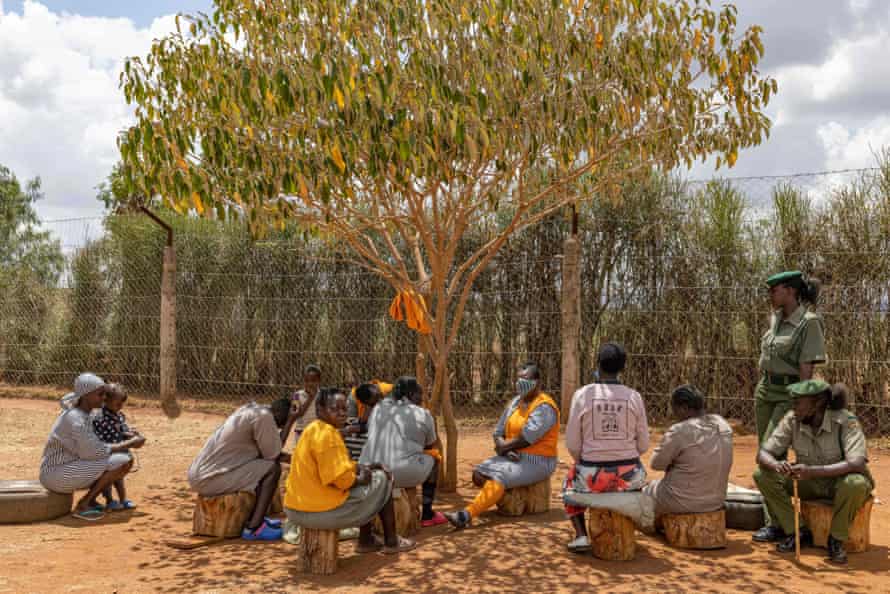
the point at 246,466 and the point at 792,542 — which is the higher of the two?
the point at 246,466

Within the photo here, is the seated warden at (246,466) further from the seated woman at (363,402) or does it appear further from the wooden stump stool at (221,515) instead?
the seated woman at (363,402)

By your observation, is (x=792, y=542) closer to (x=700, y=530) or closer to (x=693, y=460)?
(x=700, y=530)

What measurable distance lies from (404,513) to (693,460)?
1.93 meters

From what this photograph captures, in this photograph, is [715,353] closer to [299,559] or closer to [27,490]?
[299,559]

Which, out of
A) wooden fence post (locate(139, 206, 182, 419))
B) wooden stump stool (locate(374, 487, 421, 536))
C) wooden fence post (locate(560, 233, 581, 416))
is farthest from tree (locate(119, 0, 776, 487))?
wooden fence post (locate(139, 206, 182, 419))

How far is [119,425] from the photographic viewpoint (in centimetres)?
625

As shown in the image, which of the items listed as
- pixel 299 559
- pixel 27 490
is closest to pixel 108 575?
pixel 299 559

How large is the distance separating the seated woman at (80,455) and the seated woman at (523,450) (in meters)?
2.69

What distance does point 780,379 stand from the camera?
533 centimetres

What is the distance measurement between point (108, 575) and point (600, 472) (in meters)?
3.05

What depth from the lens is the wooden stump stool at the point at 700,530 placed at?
4.82m

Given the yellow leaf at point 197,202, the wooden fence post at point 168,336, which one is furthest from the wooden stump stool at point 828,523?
the wooden fence post at point 168,336

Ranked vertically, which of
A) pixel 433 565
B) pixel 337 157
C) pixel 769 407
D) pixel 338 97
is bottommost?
pixel 433 565

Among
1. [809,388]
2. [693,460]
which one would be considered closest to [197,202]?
[693,460]
